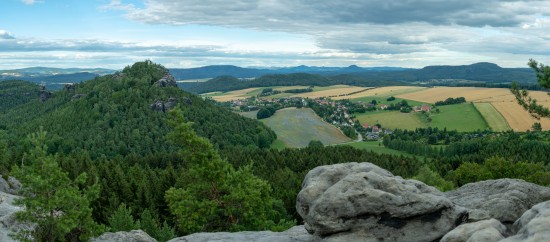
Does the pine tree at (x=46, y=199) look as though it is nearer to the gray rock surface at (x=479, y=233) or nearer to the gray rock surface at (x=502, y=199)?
the gray rock surface at (x=479, y=233)

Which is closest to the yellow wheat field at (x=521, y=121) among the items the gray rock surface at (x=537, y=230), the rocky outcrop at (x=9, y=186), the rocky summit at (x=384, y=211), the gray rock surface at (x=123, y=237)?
the rocky summit at (x=384, y=211)

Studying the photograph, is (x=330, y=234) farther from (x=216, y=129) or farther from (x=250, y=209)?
(x=216, y=129)

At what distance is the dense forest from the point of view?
27.4 metres

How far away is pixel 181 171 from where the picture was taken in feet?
251

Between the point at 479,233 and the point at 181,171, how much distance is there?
65.2 metres

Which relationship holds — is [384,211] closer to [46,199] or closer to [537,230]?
[537,230]

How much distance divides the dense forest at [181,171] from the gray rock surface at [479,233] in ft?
69.3

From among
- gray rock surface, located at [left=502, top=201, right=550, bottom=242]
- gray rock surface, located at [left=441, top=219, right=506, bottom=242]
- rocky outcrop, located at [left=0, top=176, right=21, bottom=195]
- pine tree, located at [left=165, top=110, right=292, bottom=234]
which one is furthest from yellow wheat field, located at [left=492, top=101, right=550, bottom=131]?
gray rock surface, located at [left=502, top=201, right=550, bottom=242]

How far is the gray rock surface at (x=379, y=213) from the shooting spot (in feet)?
68.3

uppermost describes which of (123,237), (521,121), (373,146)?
(123,237)

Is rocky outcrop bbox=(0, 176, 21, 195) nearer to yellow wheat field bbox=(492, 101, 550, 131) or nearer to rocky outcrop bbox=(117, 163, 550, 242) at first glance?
rocky outcrop bbox=(117, 163, 550, 242)

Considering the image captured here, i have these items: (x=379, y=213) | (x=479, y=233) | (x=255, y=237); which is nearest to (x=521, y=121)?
(x=255, y=237)

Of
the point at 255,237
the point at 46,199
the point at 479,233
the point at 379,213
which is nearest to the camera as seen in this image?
the point at 479,233

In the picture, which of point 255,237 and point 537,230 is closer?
point 537,230
